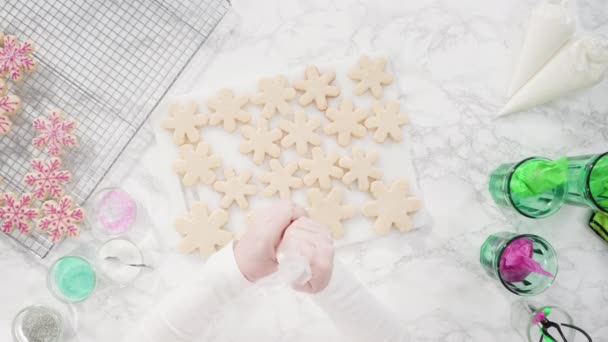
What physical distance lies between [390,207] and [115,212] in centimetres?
58

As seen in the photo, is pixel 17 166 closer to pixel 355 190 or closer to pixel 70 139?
pixel 70 139

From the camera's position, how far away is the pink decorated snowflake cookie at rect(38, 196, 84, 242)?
1.17 meters

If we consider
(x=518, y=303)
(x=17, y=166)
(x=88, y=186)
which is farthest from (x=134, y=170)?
(x=518, y=303)

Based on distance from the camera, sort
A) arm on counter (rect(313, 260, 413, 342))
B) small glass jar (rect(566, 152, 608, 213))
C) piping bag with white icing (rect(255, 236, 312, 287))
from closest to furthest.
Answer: piping bag with white icing (rect(255, 236, 312, 287)) → arm on counter (rect(313, 260, 413, 342)) → small glass jar (rect(566, 152, 608, 213))

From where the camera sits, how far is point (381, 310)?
1.00 m

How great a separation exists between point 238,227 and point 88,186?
1.07 ft

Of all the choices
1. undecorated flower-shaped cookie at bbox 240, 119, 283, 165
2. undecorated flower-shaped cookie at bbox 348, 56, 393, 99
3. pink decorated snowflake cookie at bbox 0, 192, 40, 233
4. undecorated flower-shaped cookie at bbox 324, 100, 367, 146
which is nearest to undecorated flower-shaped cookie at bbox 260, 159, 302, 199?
undecorated flower-shaped cookie at bbox 240, 119, 283, 165

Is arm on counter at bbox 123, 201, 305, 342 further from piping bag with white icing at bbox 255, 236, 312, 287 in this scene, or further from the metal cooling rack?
the metal cooling rack

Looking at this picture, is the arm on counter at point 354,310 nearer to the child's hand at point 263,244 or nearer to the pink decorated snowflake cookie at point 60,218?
the child's hand at point 263,244

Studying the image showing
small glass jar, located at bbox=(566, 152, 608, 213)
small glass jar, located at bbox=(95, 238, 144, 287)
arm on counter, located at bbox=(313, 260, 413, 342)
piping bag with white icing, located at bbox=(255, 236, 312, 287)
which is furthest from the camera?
small glass jar, located at bbox=(95, 238, 144, 287)

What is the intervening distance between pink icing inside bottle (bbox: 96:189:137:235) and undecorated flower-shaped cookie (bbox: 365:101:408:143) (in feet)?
1.77

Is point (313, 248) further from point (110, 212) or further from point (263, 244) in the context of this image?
point (110, 212)

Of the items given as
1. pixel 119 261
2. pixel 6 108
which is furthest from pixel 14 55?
pixel 119 261

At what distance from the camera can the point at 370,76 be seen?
127 centimetres
